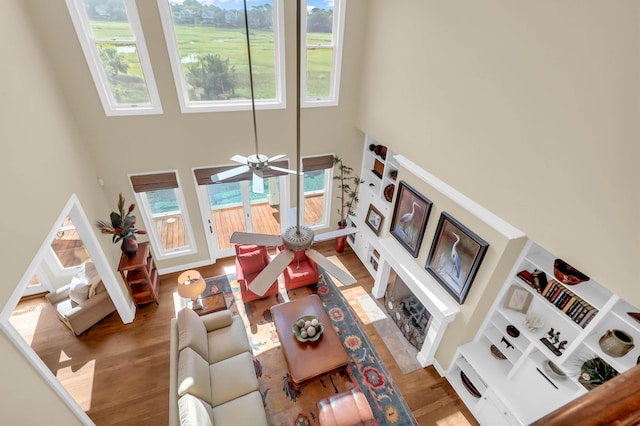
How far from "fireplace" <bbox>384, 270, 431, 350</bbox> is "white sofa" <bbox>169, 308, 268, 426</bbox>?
2.62m

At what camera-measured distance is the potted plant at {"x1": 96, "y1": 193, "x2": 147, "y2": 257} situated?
4922mm

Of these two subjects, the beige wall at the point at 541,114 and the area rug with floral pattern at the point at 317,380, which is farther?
the area rug with floral pattern at the point at 317,380

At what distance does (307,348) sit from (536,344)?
2922 millimetres

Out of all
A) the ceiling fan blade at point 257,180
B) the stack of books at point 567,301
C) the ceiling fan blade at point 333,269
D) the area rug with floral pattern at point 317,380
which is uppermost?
the ceiling fan blade at point 257,180

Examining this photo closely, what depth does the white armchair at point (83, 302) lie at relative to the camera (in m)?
5.13

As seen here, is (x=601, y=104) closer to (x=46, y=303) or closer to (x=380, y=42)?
(x=380, y=42)

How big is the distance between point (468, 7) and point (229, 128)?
386cm

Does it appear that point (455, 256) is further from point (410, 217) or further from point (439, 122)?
point (439, 122)

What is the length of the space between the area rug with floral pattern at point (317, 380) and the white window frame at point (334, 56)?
145 inches

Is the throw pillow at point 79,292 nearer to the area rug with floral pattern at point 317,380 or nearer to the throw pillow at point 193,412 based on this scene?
the area rug with floral pattern at point 317,380

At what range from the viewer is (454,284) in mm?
4395

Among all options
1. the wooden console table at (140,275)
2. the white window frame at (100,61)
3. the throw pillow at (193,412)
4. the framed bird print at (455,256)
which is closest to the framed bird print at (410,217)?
the framed bird print at (455,256)

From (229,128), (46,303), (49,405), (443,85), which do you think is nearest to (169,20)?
(229,128)

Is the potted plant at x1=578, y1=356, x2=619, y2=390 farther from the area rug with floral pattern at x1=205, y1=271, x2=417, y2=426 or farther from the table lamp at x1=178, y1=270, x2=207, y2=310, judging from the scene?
the table lamp at x1=178, y1=270, x2=207, y2=310
